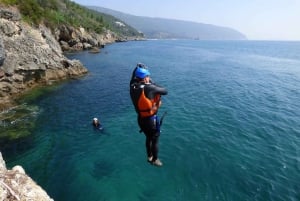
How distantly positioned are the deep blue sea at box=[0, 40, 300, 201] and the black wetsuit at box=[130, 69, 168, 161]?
7980 mm

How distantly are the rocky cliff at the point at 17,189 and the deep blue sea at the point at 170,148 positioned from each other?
7041mm

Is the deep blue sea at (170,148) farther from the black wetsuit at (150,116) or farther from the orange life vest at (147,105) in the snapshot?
the orange life vest at (147,105)

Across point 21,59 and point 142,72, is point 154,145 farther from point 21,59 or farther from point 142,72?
point 21,59

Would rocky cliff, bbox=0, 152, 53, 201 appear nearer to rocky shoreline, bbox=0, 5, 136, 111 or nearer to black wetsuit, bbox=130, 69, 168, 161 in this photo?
black wetsuit, bbox=130, 69, 168, 161

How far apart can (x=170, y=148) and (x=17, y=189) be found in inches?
588

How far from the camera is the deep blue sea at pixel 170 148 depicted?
1789 centimetres

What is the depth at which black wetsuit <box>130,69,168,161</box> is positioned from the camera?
8.91 meters

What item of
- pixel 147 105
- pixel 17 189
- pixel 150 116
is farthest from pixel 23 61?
pixel 147 105

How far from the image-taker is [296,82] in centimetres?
5225

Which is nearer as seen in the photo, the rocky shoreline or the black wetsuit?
the black wetsuit

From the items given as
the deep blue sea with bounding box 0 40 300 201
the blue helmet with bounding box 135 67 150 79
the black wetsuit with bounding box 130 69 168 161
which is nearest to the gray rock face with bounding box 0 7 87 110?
the deep blue sea with bounding box 0 40 300 201

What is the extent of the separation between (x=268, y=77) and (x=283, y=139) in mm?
34947

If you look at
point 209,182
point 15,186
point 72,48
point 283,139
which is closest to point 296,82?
point 283,139

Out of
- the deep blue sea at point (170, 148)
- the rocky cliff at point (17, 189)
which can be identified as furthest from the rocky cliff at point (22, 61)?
the rocky cliff at point (17, 189)
